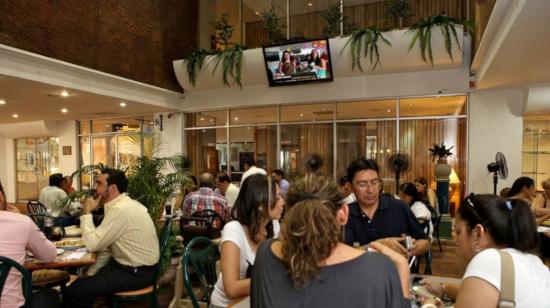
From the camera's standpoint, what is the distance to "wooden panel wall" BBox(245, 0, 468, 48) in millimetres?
7609

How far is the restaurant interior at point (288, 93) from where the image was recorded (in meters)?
4.82

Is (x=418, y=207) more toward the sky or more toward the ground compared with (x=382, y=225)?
more toward the ground

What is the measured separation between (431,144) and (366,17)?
11.9 feet

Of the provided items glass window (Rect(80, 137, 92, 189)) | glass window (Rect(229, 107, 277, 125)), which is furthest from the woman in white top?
glass window (Rect(80, 137, 92, 189))

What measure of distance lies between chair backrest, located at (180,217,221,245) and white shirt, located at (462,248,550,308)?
3203mm

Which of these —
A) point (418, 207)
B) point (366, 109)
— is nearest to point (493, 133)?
point (366, 109)

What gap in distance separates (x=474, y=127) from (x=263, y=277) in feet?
21.5

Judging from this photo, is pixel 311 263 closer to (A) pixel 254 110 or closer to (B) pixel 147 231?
(B) pixel 147 231

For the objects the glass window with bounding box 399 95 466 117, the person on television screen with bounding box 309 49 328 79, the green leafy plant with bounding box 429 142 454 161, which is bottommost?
the green leafy plant with bounding box 429 142 454 161

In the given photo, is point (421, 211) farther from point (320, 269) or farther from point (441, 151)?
point (320, 269)

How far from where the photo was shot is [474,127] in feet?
21.2

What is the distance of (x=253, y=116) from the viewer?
8258 millimetres

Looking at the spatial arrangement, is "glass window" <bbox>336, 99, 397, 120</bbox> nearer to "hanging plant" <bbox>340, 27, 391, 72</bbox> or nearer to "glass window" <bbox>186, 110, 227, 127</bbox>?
"hanging plant" <bbox>340, 27, 391, 72</bbox>

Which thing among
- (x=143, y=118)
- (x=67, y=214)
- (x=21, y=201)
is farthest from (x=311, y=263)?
(x=21, y=201)
